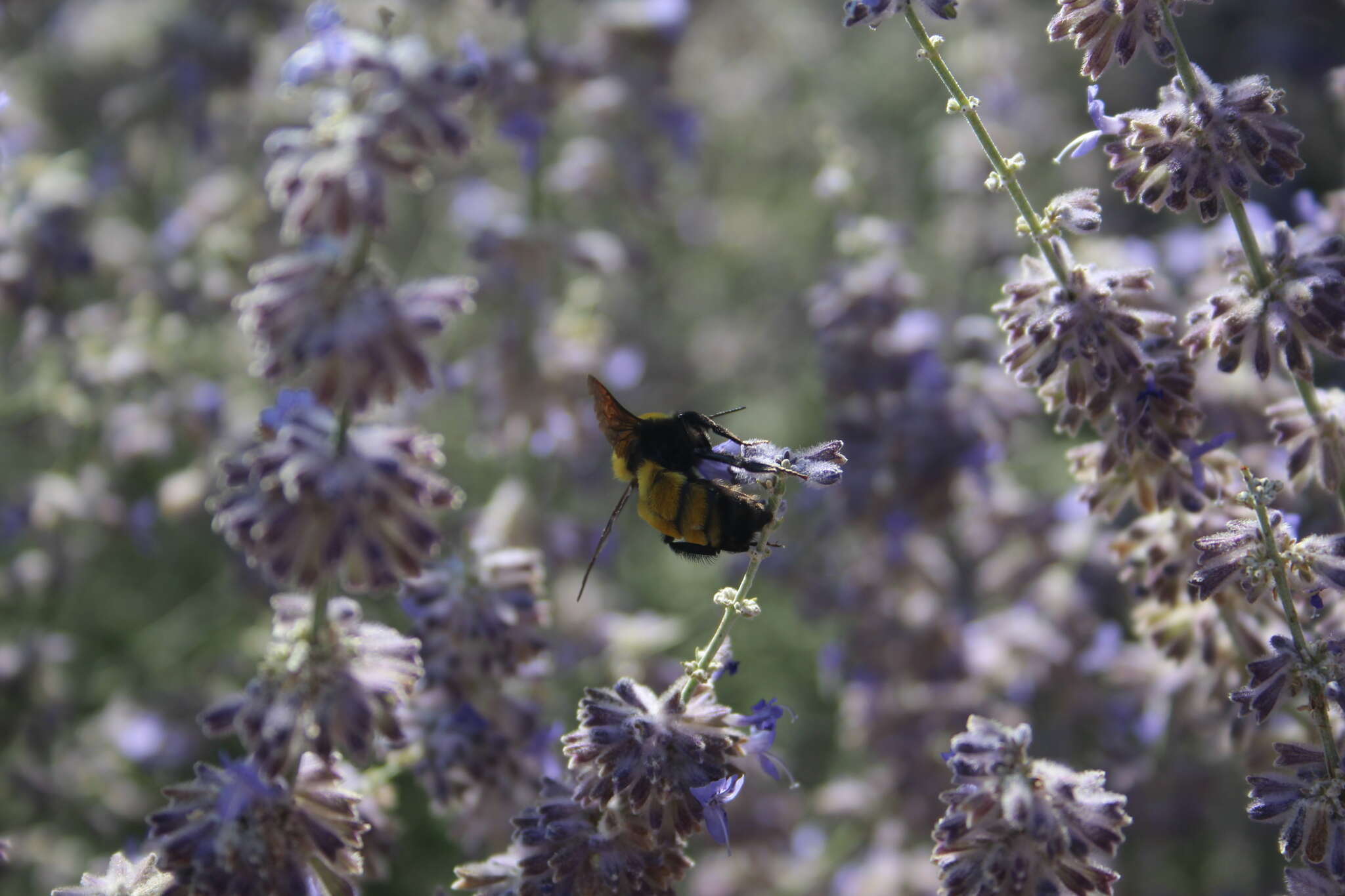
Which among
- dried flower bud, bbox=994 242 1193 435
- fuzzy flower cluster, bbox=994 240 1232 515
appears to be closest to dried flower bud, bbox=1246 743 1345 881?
fuzzy flower cluster, bbox=994 240 1232 515

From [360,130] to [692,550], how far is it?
4.74ft

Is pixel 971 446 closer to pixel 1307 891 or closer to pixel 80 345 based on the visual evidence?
pixel 1307 891

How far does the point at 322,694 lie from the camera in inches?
109

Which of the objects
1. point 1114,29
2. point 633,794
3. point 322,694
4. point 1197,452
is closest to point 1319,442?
point 1197,452

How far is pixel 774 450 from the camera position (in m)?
3.09

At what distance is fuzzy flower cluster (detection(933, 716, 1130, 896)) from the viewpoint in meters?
2.58

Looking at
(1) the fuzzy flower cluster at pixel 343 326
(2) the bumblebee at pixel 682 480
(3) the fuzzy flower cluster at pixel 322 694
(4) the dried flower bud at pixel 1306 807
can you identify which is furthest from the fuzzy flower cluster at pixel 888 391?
(1) the fuzzy flower cluster at pixel 343 326

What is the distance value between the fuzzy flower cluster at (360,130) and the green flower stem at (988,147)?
39.9 inches

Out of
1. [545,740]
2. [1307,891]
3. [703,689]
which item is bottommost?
[1307,891]

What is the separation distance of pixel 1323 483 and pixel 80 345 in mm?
4990

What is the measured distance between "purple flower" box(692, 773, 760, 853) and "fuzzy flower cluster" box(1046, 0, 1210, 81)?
1.81 meters

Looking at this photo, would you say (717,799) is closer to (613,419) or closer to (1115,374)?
(613,419)

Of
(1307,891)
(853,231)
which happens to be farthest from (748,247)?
(1307,891)

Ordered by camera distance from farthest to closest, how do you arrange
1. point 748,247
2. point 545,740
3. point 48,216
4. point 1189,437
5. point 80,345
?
1. point 748,247
2. point 80,345
3. point 48,216
4. point 545,740
5. point 1189,437
